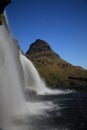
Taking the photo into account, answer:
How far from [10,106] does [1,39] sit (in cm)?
1421

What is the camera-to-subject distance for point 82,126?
1011 inches

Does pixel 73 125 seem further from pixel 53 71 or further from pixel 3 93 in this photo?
pixel 53 71

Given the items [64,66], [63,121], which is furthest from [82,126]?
[64,66]

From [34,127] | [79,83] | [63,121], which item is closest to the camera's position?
[34,127]

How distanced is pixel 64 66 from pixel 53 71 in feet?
61.5

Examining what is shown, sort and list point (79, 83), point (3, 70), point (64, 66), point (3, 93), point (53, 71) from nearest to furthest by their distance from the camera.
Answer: point (3, 93) → point (3, 70) → point (79, 83) → point (53, 71) → point (64, 66)

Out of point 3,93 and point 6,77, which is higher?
point 6,77

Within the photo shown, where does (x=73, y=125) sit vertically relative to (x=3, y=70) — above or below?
below

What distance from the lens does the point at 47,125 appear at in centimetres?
2594

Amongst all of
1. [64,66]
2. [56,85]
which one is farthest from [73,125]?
[64,66]

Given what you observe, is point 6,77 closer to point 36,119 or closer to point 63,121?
point 36,119

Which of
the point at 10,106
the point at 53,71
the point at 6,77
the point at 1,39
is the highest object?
the point at 53,71

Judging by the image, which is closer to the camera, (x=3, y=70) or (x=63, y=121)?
(x=63, y=121)

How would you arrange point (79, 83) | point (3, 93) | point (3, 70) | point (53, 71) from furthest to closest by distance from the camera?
point (53, 71)
point (79, 83)
point (3, 70)
point (3, 93)
